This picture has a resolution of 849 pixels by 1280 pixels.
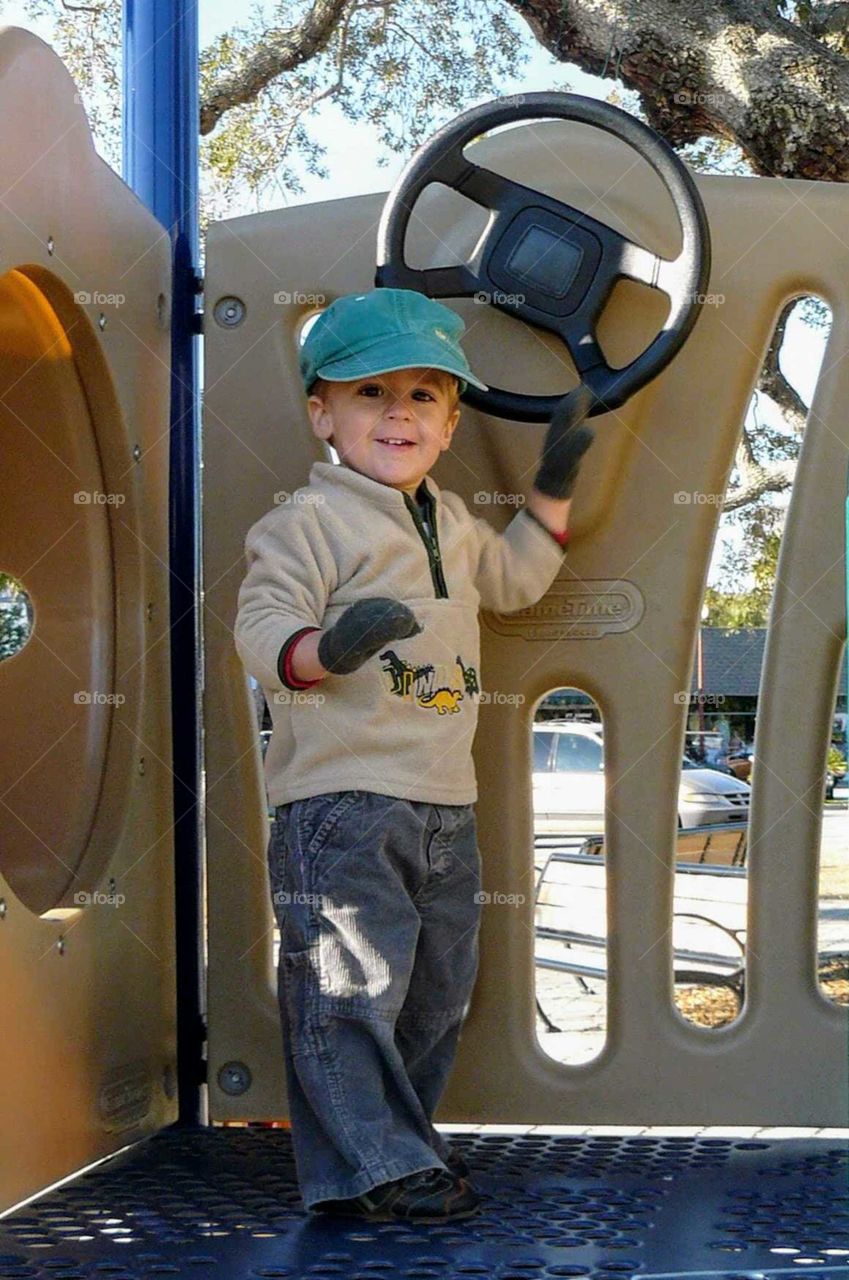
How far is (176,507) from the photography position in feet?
7.11

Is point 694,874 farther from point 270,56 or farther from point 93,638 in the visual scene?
point 270,56

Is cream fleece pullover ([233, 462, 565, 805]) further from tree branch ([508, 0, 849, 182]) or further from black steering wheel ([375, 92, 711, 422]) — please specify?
tree branch ([508, 0, 849, 182])

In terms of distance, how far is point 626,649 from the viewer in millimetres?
2049

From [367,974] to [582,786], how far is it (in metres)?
0.76

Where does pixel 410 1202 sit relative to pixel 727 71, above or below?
below

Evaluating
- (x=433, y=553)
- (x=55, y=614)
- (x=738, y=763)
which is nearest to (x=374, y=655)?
(x=433, y=553)

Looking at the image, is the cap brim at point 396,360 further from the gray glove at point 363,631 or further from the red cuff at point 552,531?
the gray glove at point 363,631

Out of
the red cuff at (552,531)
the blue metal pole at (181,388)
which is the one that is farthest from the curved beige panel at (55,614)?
the red cuff at (552,531)

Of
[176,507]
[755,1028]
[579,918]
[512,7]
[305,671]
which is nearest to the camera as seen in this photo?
[305,671]

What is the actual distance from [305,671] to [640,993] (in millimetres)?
677

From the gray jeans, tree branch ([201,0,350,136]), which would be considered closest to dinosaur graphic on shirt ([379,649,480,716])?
the gray jeans

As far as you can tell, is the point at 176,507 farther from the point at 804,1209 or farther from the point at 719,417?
the point at 804,1209

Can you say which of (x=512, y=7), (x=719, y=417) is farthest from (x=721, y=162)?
(x=719, y=417)

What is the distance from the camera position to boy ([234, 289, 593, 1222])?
163 centimetres
